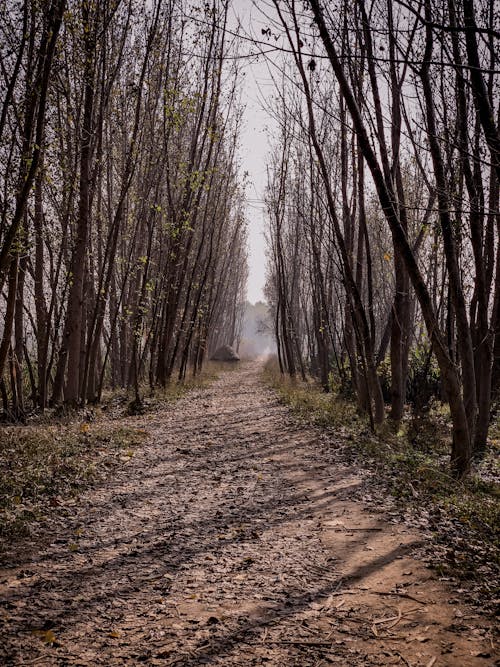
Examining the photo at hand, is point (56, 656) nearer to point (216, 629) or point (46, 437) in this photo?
point (216, 629)

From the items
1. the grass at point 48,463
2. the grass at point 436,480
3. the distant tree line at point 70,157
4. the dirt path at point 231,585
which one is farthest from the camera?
the distant tree line at point 70,157

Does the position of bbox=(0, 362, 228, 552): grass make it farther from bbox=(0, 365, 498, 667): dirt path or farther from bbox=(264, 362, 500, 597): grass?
bbox=(264, 362, 500, 597): grass

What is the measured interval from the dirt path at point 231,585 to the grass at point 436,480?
0.35 meters

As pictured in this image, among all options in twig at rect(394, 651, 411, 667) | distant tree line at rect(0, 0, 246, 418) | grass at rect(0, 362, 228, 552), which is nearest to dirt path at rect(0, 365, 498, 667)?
twig at rect(394, 651, 411, 667)

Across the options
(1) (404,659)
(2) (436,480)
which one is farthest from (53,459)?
(1) (404,659)

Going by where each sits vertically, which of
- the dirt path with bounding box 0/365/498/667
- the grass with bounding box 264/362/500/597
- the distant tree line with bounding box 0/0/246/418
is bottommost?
the dirt path with bounding box 0/365/498/667

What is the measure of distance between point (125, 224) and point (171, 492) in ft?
39.7

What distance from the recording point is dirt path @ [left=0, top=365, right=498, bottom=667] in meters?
2.71

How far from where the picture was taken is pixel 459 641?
109 inches

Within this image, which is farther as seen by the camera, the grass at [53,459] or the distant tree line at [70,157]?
the distant tree line at [70,157]

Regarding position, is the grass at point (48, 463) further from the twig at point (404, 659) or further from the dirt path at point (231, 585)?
the twig at point (404, 659)

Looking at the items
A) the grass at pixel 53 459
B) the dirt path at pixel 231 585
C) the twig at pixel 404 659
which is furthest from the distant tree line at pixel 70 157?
the twig at pixel 404 659

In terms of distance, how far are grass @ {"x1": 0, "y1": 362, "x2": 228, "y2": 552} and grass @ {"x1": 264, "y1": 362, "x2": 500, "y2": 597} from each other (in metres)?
3.34

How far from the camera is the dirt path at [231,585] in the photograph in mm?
2709
